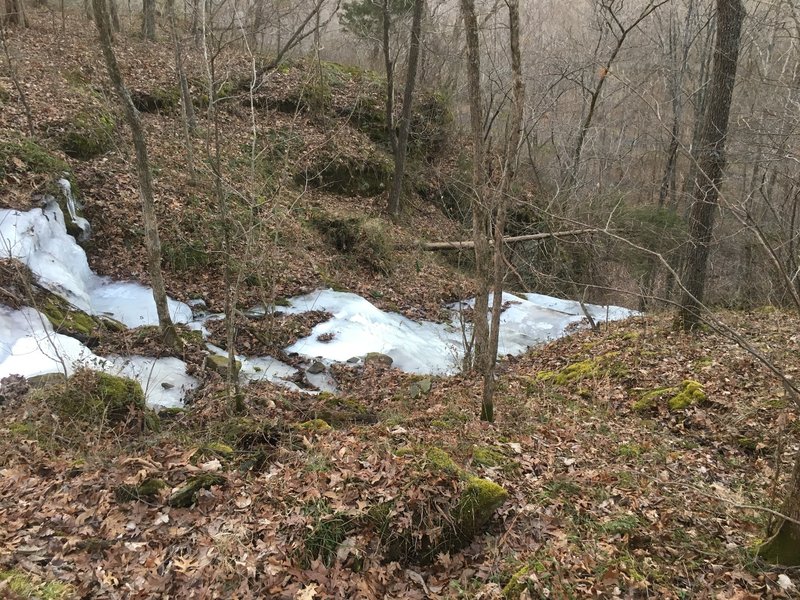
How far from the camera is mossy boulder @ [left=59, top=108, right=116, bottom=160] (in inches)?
447

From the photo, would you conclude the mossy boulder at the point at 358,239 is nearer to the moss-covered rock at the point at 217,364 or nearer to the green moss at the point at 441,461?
the moss-covered rock at the point at 217,364

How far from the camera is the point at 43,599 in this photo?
3.08m

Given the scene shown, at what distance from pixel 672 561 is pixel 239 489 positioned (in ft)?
Result: 10.9

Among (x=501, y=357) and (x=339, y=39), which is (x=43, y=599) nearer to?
(x=501, y=357)

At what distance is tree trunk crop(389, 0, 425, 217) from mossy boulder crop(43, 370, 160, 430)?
38.3 ft

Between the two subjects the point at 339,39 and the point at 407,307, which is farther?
the point at 339,39

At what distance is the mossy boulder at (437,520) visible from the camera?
151 inches

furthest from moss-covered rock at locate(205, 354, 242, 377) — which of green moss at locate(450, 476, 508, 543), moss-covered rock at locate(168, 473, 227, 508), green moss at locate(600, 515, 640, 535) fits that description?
green moss at locate(600, 515, 640, 535)

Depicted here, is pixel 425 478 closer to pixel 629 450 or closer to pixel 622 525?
pixel 622 525

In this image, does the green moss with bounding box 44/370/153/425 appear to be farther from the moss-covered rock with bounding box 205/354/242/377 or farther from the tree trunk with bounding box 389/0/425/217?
the tree trunk with bounding box 389/0/425/217

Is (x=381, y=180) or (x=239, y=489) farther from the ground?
(x=381, y=180)

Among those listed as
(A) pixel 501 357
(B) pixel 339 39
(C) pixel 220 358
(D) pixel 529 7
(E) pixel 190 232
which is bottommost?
(A) pixel 501 357

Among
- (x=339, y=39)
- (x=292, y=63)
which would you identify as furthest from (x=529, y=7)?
(x=292, y=63)

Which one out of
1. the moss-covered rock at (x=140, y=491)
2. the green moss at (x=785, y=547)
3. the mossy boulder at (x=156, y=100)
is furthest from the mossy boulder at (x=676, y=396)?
the mossy boulder at (x=156, y=100)
